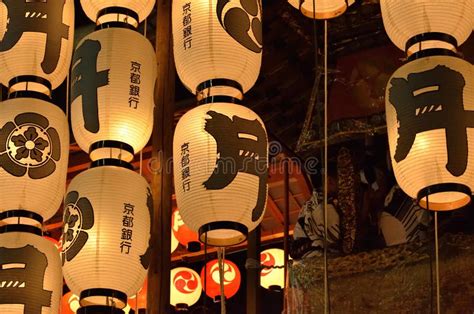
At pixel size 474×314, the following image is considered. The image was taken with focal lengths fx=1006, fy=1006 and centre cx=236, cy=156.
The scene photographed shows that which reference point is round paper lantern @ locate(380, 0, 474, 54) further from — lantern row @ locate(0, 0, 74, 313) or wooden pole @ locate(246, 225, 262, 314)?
wooden pole @ locate(246, 225, 262, 314)

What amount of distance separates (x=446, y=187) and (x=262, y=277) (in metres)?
5.03

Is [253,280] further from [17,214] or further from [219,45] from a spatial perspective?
[219,45]

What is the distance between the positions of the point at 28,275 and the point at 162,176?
91 cm

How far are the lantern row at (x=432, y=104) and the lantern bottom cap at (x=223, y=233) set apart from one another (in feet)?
2.28

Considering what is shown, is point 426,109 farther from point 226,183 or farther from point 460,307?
point 460,307

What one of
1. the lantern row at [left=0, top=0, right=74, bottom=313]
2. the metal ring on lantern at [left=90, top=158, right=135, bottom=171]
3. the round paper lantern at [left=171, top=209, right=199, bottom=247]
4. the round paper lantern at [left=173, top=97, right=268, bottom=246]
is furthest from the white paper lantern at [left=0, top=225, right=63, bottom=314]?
the round paper lantern at [left=171, top=209, right=199, bottom=247]

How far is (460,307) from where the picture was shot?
486cm

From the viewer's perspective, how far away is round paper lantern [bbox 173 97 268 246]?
411cm

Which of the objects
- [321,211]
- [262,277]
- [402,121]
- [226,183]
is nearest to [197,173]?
[226,183]

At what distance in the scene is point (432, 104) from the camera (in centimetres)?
380

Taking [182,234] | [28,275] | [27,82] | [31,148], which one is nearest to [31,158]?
[31,148]

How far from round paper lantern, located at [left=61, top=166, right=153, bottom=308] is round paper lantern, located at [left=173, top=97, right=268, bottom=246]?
0.34 metres

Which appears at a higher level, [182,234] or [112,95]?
[182,234]

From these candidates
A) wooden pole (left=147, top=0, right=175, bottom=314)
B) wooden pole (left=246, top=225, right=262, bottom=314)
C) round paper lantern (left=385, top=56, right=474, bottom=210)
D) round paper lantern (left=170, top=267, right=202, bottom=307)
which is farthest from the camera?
round paper lantern (left=170, top=267, right=202, bottom=307)
